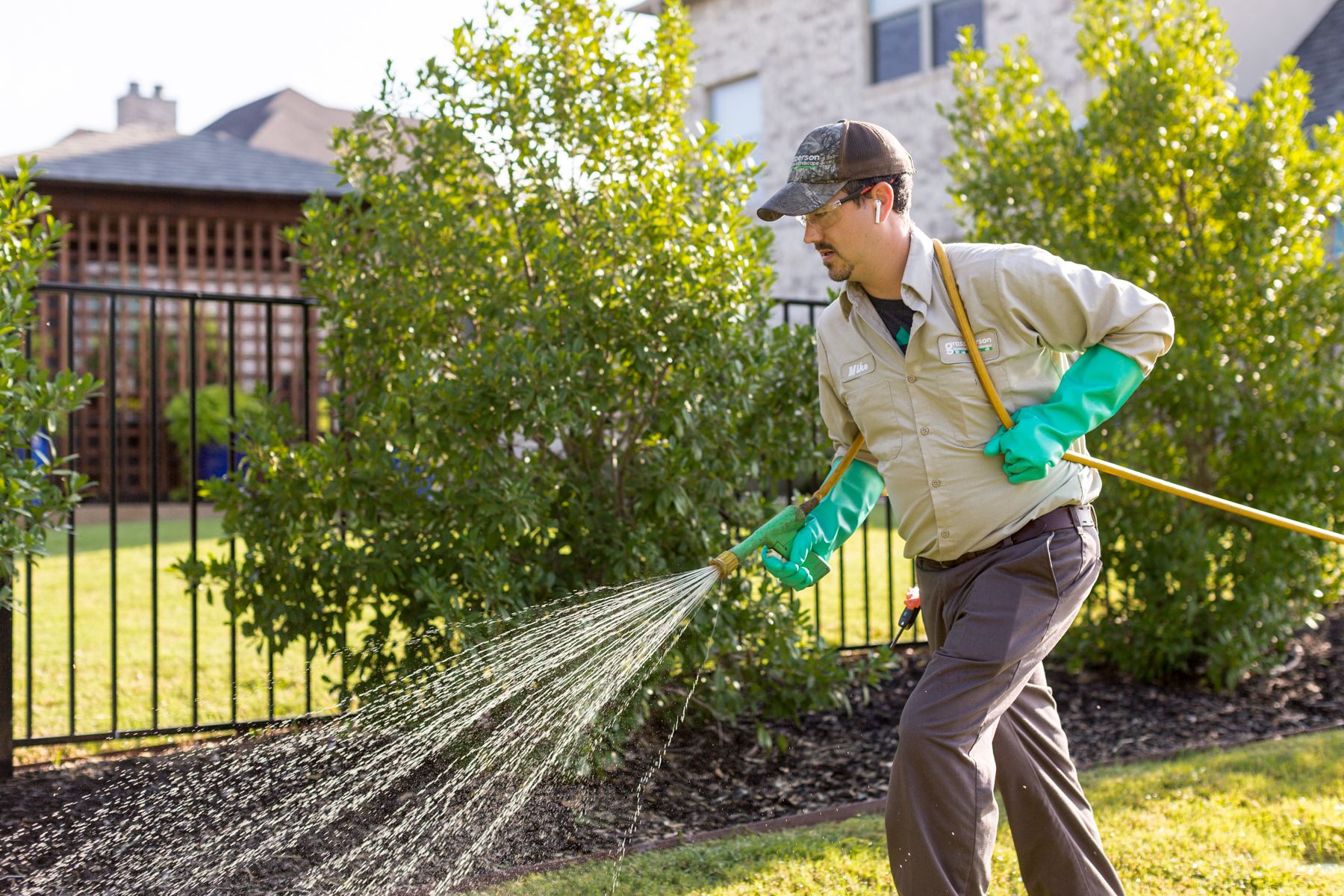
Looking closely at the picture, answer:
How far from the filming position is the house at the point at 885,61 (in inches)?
527

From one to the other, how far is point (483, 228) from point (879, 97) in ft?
39.5

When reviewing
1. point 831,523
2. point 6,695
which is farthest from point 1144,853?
point 6,695

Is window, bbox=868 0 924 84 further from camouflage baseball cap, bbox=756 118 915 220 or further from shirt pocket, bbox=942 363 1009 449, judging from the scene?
shirt pocket, bbox=942 363 1009 449

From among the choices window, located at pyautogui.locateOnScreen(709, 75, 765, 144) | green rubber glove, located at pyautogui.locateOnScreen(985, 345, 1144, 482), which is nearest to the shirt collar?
green rubber glove, located at pyautogui.locateOnScreen(985, 345, 1144, 482)

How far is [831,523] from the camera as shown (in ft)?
10.0

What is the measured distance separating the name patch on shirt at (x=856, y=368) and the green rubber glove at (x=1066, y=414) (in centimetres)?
37

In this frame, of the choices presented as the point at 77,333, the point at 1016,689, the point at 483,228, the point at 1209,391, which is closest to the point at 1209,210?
the point at 1209,391

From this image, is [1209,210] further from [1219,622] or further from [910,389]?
[910,389]

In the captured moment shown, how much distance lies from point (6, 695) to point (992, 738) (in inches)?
140

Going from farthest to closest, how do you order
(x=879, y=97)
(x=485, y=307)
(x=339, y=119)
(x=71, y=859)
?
(x=339, y=119), (x=879, y=97), (x=485, y=307), (x=71, y=859)

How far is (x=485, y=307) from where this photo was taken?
4.11 meters

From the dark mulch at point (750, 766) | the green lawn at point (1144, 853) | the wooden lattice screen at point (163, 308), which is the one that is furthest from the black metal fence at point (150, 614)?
the green lawn at point (1144, 853)

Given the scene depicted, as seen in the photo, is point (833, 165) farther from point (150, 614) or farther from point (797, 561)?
point (150, 614)

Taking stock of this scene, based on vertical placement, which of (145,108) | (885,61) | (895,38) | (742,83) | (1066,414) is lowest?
(1066,414)
